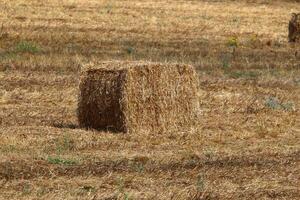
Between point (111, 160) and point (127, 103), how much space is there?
6.85 ft

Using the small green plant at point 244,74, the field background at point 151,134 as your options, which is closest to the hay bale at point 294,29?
the field background at point 151,134

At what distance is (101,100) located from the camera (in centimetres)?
1297

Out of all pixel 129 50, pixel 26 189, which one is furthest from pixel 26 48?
pixel 26 189

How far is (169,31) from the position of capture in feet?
96.2

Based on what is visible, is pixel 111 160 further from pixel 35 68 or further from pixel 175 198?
pixel 35 68

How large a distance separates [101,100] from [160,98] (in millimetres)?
842

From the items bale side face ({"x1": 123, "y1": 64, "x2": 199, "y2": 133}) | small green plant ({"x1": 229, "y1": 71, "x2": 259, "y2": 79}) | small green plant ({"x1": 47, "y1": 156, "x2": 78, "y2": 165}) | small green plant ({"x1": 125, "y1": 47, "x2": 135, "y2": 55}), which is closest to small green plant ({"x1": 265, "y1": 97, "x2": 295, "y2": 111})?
bale side face ({"x1": 123, "y1": 64, "x2": 199, "y2": 133})

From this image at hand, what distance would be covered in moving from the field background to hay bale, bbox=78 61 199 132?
24 cm

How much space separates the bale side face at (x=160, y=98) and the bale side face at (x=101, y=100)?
0.37ft

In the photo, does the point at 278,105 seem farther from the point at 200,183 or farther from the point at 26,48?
the point at 26,48

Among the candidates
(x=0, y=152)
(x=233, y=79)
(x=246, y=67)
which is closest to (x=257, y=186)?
(x=0, y=152)

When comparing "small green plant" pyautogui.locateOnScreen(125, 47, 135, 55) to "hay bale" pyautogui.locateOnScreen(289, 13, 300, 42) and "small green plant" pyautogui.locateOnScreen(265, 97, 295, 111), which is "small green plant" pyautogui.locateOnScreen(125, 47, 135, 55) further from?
"small green plant" pyautogui.locateOnScreen(265, 97, 295, 111)

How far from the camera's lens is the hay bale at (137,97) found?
1292 cm

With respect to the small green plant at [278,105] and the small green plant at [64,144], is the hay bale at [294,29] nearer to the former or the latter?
the small green plant at [278,105]
